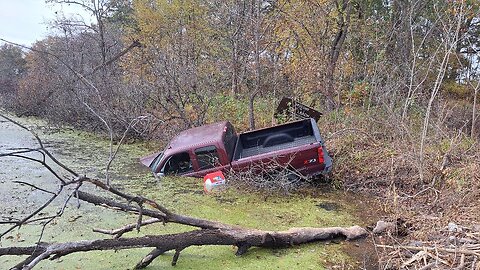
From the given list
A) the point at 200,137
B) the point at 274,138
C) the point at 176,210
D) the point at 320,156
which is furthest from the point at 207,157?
the point at 320,156

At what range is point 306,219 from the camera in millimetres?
6238

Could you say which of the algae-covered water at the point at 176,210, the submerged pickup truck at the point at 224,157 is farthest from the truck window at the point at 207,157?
the algae-covered water at the point at 176,210

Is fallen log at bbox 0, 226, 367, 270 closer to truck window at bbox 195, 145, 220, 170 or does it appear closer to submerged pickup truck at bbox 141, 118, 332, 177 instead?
submerged pickup truck at bbox 141, 118, 332, 177

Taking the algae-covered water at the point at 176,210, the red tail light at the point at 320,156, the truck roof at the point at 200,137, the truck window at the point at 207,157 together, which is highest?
the truck roof at the point at 200,137

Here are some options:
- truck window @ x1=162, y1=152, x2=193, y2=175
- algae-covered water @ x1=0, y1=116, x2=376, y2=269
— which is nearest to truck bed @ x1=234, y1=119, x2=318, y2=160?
truck window @ x1=162, y1=152, x2=193, y2=175

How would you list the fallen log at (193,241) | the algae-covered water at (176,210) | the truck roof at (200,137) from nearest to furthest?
the fallen log at (193,241) → the algae-covered water at (176,210) → the truck roof at (200,137)

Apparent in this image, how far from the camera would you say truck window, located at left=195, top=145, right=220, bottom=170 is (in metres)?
7.37

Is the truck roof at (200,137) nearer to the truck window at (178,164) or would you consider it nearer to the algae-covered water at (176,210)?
the truck window at (178,164)

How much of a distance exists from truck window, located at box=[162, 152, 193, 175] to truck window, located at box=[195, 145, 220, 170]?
0.22m

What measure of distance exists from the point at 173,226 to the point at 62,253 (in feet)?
6.95

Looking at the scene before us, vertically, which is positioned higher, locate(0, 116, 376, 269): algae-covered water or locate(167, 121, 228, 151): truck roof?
locate(167, 121, 228, 151): truck roof

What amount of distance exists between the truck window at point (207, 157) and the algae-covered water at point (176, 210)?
0.37m

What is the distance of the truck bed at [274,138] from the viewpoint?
330 inches

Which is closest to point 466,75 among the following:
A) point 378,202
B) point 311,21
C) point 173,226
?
point 311,21
